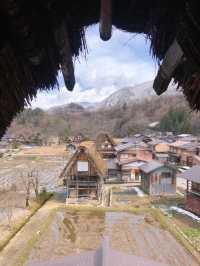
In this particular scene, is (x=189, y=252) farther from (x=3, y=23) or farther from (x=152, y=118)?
(x=152, y=118)

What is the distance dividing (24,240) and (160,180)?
14.3 metres

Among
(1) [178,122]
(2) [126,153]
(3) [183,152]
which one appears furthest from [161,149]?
(1) [178,122]

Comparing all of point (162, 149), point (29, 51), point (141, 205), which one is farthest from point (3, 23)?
point (162, 149)

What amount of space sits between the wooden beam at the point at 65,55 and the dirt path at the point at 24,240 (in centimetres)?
1214

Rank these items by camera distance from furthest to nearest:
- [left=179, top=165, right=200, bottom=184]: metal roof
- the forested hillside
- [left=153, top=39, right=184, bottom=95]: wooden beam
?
1. the forested hillside
2. [left=179, top=165, right=200, bottom=184]: metal roof
3. [left=153, top=39, right=184, bottom=95]: wooden beam

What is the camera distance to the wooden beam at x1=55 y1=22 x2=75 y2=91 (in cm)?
188

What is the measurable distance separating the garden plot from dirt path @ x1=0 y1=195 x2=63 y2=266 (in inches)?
17.7

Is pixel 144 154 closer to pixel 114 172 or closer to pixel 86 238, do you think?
pixel 114 172

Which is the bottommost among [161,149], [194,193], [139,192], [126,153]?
[139,192]

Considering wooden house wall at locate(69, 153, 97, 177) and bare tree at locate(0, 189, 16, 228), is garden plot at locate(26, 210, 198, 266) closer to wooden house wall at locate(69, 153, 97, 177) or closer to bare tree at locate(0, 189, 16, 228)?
bare tree at locate(0, 189, 16, 228)

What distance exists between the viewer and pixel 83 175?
952 inches

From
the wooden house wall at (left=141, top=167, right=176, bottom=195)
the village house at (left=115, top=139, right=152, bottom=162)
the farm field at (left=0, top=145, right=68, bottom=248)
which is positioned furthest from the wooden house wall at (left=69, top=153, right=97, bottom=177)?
the village house at (left=115, top=139, right=152, bottom=162)

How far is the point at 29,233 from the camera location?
17016mm

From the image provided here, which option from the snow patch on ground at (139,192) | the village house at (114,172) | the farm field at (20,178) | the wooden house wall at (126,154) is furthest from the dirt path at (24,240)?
the wooden house wall at (126,154)
